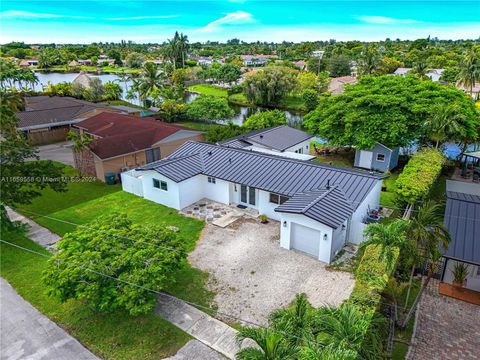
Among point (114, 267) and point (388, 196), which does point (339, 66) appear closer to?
point (388, 196)

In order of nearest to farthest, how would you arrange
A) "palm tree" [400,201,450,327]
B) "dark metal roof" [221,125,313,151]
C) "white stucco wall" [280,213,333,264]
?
"palm tree" [400,201,450,327]
"white stucco wall" [280,213,333,264]
"dark metal roof" [221,125,313,151]

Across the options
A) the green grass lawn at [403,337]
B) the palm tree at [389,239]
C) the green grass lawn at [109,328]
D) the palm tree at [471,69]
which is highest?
the palm tree at [471,69]

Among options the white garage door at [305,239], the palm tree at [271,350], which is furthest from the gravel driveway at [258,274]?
the palm tree at [271,350]

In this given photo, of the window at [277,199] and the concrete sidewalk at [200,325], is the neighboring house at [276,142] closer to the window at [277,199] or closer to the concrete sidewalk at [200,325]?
the window at [277,199]

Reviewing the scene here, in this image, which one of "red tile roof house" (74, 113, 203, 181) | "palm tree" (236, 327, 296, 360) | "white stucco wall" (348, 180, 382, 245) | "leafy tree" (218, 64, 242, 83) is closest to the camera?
"palm tree" (236, 327, 296, 360)

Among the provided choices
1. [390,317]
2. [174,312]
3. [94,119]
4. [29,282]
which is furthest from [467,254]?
[94,119]

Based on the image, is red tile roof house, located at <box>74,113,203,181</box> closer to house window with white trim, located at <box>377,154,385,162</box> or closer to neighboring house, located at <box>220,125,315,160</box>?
neighboring house, located at <box>220,125,315,160</box>

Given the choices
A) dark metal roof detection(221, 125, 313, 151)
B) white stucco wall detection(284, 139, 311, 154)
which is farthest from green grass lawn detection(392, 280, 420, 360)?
white stucco wall detection(284, 139, 311, 154)
